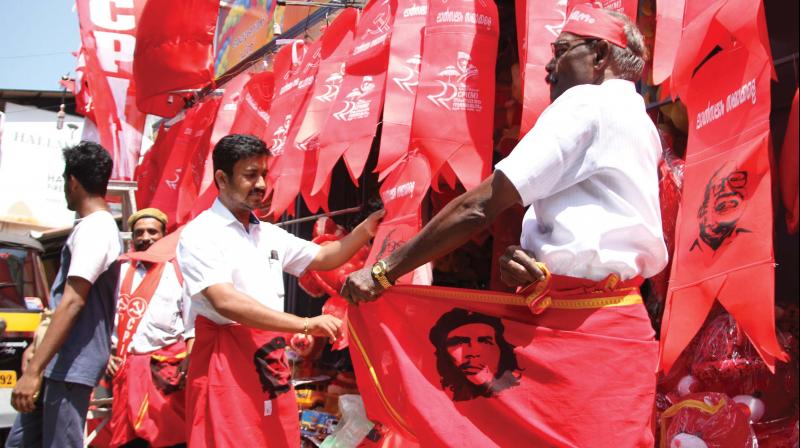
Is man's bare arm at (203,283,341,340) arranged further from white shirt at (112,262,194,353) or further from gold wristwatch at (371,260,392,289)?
white shirt at (112,262,194,353)

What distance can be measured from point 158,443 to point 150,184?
12.1 feet

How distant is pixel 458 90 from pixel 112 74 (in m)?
5.20

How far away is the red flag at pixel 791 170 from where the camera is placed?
2018mm

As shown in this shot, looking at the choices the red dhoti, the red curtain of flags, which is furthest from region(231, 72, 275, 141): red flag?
the red dhoti

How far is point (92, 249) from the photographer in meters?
3.43

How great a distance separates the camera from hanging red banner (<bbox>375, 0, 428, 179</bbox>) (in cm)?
386

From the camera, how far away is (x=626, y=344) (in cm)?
204

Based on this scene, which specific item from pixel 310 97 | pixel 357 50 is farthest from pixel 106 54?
pixel 357 50

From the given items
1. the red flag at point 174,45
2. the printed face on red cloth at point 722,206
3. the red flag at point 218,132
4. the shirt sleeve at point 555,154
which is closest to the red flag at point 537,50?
the printed face on red cloth at point 722,206

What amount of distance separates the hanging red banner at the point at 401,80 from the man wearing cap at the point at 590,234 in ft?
5.75

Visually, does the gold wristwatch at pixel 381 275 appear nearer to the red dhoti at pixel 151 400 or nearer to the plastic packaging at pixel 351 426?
the plastic packaging at pixel 351 426

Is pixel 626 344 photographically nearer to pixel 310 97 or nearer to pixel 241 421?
pixel 241 421

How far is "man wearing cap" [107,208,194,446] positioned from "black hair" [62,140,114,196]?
85 centimetres

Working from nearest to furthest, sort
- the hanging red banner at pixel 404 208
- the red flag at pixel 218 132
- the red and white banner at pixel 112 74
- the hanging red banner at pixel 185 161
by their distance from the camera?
the hanging red banner at pixel 404 208
the red flag at pixel 218 132
the hanging red banner at pixel 185 161
the red and white banner at pixel 112 74
